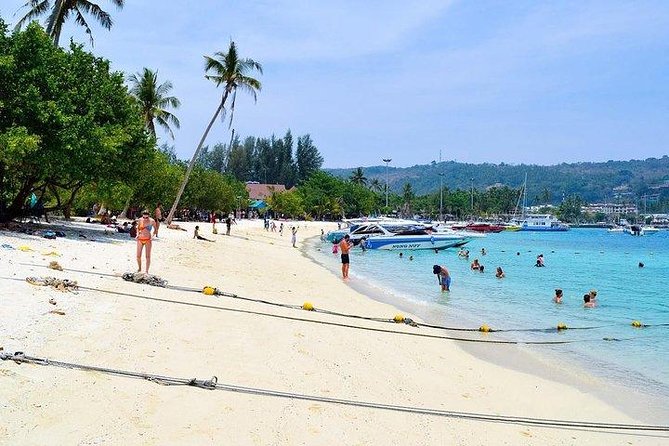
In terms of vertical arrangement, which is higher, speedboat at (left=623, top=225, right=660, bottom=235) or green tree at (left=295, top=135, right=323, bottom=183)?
green tree at (left=295, top=135, right=323, bottom=183)

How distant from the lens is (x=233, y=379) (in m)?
6.86

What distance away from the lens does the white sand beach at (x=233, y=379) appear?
17.4ft

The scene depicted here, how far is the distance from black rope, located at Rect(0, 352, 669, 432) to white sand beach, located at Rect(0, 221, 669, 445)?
0.08 m

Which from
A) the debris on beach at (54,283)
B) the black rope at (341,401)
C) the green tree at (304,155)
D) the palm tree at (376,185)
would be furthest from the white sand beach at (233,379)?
the palm tree at (376,185)

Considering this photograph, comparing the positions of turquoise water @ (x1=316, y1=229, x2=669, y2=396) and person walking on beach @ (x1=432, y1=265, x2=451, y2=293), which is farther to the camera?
person walking on beach @ (x1=432, y1=265, x2=451, y2=293)

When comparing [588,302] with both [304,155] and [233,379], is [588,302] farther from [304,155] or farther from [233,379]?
[304,155]

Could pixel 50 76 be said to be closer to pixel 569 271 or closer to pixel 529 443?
pixel 529 443

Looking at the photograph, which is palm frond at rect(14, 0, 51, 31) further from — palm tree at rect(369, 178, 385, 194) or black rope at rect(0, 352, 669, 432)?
palm tree at rect(369, 178, 385, 194)

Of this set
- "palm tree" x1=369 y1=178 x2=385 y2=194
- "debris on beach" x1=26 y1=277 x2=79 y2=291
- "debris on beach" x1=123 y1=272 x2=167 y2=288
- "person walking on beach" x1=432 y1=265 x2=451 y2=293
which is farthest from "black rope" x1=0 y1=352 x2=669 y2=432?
"palm tree" x1=369 y1=178 x2=385 y2=194

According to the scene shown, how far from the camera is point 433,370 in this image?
9.23 meters

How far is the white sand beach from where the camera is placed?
531 centimetres

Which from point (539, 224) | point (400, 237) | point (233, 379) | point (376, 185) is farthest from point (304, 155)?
point (233, 379)

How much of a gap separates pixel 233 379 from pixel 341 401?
52.6 inches

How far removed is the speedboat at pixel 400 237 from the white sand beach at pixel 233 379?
31.8 m
